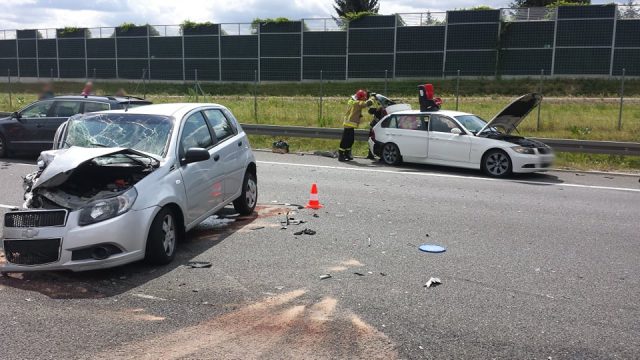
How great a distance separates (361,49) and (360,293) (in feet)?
134

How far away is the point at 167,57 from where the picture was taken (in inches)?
1993

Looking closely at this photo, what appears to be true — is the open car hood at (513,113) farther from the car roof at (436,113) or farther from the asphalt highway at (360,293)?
the asphalt highway at (360,293)

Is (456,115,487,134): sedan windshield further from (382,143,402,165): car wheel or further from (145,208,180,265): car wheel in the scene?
(145,208,180,265): car wheel

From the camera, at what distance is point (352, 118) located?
15508mm

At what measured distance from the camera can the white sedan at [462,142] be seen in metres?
12.8

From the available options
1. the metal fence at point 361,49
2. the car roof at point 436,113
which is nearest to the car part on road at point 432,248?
the car roof at point 436,113

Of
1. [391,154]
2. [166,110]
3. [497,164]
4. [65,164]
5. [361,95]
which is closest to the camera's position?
[65,164]

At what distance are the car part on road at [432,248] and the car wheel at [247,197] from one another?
8.91 ft

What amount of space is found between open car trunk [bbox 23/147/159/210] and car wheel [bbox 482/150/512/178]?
28.3 ft

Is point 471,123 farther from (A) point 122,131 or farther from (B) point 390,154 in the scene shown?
(A) point 122,131

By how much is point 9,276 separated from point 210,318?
2.42m

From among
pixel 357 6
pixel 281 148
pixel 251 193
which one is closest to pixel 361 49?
pixel 357 6

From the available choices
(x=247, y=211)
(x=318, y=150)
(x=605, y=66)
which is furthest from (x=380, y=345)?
(x=605, y=66)

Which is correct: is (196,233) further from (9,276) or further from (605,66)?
(605,66)
